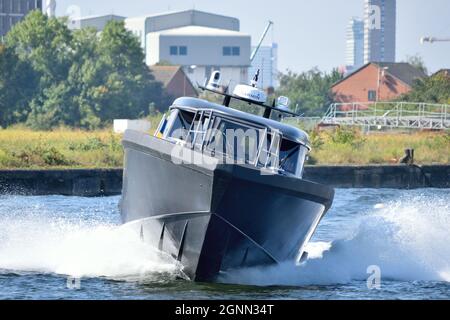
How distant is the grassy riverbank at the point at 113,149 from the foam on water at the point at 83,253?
16.3 m

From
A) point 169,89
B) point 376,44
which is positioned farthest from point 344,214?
point 376,44

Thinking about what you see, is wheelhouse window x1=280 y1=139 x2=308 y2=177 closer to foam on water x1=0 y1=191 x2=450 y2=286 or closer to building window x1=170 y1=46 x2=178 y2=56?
foam on water x1=0 y1=191 x2=450 y2=286

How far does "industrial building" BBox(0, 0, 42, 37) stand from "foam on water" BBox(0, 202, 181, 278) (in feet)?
329

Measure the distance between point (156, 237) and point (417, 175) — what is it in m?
29.5

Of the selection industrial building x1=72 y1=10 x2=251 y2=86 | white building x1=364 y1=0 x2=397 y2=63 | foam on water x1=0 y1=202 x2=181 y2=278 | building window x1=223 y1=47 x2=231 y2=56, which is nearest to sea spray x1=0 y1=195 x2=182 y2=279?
foam on water x1=0 y1=202 x2=181 y2=278

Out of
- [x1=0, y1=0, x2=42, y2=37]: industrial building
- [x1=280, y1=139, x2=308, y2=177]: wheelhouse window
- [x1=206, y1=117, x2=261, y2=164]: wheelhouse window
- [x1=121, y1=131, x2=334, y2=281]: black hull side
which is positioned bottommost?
[x1=121, y1=131, x2=334, y2=281]: black hull side

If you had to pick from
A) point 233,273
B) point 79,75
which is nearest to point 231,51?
point 79,75

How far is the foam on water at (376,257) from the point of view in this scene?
65.2 feet

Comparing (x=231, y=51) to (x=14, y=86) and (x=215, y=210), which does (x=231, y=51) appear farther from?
(x=215, y=210)

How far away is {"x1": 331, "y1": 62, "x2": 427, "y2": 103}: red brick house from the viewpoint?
310 feet

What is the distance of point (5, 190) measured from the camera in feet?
120

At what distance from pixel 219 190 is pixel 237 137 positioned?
1.58m

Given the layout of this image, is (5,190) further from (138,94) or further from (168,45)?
(168,45)

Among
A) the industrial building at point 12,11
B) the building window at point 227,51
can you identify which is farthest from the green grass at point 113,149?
the industrial building at point 12,11
